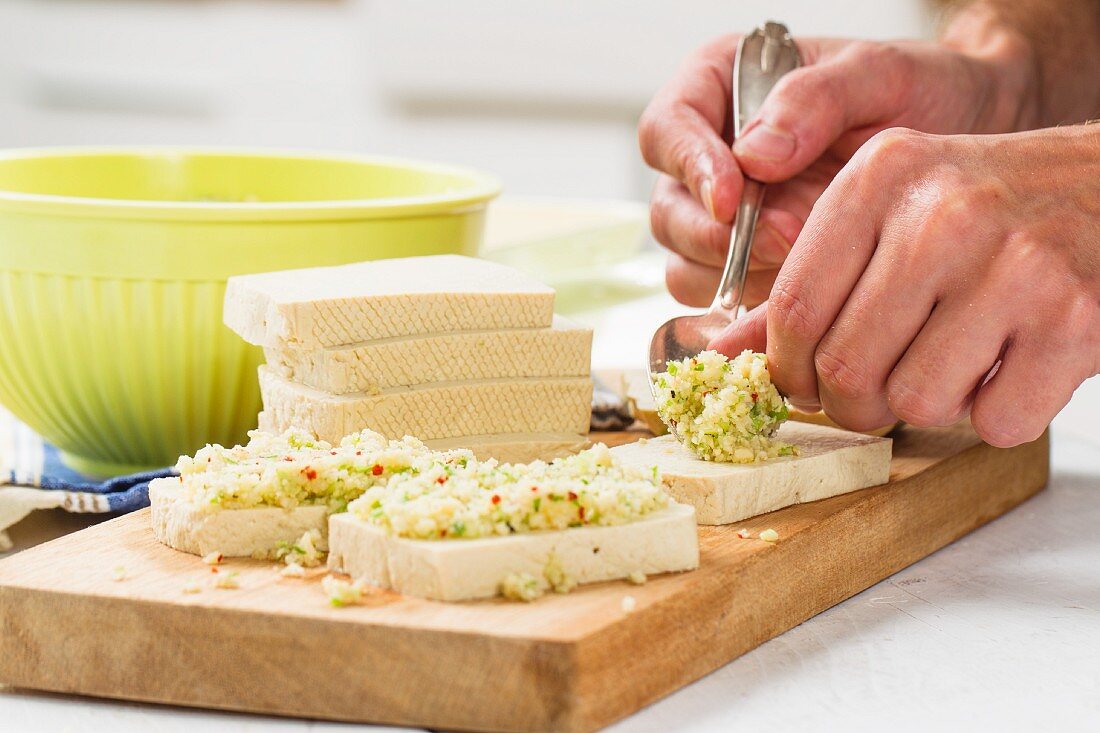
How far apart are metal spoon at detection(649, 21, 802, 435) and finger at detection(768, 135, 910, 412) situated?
18 centimetres

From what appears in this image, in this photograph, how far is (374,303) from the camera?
4.23 ft

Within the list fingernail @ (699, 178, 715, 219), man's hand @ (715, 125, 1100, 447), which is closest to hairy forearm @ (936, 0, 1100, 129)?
fingernail @ (699, 178, 715, 219)

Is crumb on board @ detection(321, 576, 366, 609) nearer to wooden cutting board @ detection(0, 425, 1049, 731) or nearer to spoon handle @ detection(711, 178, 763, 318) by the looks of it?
wooden cutting board @ detection(0, 425, 1049, 731)

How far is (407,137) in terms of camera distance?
205 inches

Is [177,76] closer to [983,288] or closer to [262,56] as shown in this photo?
[262,56]

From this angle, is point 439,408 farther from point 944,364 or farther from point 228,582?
point 944,364

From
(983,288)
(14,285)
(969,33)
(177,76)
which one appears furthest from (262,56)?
(983,288)

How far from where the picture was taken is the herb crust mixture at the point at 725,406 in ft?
4.07

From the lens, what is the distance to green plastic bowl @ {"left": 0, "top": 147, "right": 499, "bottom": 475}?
143 centimetres

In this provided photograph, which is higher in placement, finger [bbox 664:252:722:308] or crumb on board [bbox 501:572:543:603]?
finger [bbox 664:252:722:308]

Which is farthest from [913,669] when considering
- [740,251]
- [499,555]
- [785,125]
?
[785,125]

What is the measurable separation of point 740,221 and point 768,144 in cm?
10

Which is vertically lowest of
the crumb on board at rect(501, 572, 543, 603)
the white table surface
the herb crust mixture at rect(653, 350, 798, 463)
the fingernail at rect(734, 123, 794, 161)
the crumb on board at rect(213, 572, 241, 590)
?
the white table surface

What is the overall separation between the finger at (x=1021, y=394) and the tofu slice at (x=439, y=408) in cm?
41
